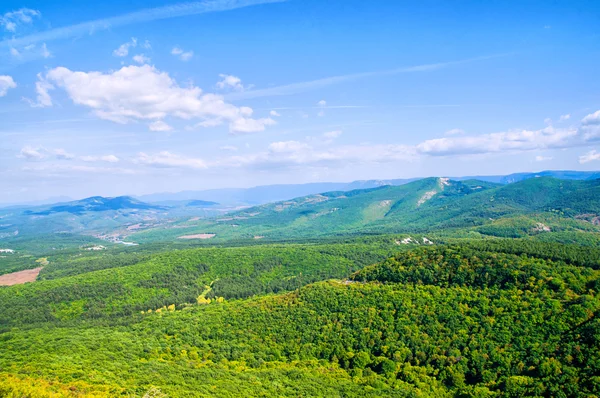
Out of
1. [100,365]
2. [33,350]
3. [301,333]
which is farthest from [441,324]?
[33,350]

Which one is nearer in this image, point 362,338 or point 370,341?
point 370,341

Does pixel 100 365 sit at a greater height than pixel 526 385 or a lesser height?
greater

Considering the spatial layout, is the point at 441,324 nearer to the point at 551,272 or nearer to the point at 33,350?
the point at 551,272

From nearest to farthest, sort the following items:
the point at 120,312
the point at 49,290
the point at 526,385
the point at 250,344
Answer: the point at 526,385 < the point at 250,344 < the point at 120,312 < the point at 49,290

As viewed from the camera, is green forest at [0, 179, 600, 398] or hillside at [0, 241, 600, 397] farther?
hillside at [0, 241, 600, 397]

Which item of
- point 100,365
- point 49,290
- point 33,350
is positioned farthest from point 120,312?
point 100,365

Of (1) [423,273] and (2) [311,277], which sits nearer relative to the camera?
(1) [423,273]

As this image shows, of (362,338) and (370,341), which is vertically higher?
(362,338)

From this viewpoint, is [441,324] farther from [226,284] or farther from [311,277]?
[226,284]

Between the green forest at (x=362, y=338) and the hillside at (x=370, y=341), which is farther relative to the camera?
the hillside at (x=370, y=341)

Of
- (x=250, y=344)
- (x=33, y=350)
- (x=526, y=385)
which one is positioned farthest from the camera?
(x=250, y=344)
